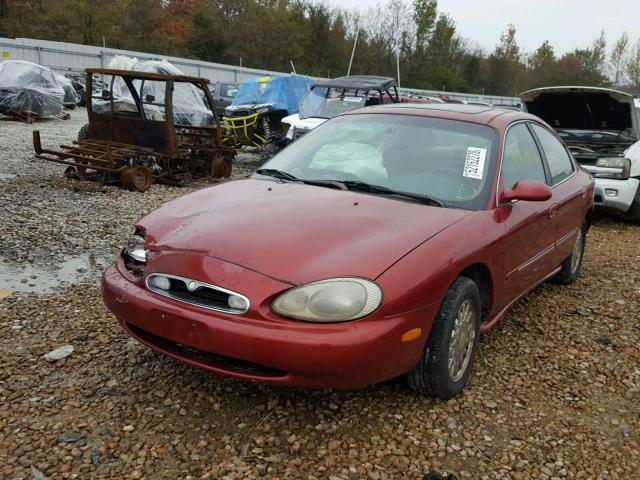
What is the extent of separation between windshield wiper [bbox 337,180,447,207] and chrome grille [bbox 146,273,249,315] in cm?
118

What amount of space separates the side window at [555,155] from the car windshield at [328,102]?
6.50 metres

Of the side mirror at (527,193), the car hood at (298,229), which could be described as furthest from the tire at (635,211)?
the car hood at (298,229)

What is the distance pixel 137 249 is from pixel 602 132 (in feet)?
25.8

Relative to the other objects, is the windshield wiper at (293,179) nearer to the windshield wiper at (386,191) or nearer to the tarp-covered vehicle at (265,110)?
the windshield wiper at (386,191)

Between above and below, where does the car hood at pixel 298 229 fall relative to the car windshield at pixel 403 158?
below

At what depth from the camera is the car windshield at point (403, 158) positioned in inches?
134

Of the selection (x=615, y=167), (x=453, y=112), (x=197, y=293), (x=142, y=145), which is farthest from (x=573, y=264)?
(x=142, y=145)

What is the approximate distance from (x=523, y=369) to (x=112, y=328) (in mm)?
2547

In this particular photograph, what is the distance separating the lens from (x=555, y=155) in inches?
180

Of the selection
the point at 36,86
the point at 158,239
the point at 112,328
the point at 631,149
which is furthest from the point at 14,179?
the point at 36,86

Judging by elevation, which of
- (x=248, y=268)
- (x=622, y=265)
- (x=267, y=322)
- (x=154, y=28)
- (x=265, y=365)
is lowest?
(x=622, y=265)

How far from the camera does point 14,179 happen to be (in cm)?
862

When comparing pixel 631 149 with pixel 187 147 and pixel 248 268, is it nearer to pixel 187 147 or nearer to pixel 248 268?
pixel 187 147

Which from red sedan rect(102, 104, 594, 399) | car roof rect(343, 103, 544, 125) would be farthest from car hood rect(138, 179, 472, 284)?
car roof rect(343, 103, 544, 125)
